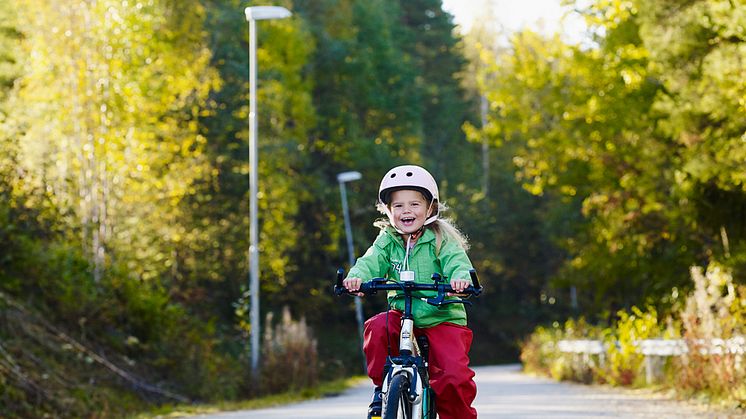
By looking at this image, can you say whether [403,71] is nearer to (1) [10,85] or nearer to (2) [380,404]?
(1) [10,85]

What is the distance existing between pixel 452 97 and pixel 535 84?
35348 mm

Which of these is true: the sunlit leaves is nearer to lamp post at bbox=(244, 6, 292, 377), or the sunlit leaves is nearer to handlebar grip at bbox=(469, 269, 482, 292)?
lamp post at bbox=(244, 6, 292, 377)

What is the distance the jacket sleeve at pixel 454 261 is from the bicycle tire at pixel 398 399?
2.13 feet

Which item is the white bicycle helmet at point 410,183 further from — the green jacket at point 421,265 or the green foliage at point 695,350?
the green foliage at point 695,350

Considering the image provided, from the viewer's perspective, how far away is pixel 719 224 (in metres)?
20.8

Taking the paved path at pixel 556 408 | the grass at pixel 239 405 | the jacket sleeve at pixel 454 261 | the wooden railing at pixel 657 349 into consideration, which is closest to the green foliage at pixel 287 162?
the wooden railing at pixel 657 349

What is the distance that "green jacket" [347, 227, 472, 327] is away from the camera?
22.9 feet

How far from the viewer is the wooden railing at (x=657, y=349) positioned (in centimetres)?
1419

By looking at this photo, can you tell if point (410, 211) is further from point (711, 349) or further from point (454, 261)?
point (711, 349)

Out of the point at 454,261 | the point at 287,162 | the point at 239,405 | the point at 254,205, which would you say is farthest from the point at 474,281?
the point at 287,162

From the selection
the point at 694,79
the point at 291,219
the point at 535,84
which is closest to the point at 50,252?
the point at 694,79

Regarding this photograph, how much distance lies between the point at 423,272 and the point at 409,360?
67 centimetres

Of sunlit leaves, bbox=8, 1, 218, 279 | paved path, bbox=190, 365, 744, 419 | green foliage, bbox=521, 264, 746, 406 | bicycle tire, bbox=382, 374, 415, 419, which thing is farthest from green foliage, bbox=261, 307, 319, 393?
bicycle tire, bbox=382, 374, 415, 419

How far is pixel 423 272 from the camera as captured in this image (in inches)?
283
